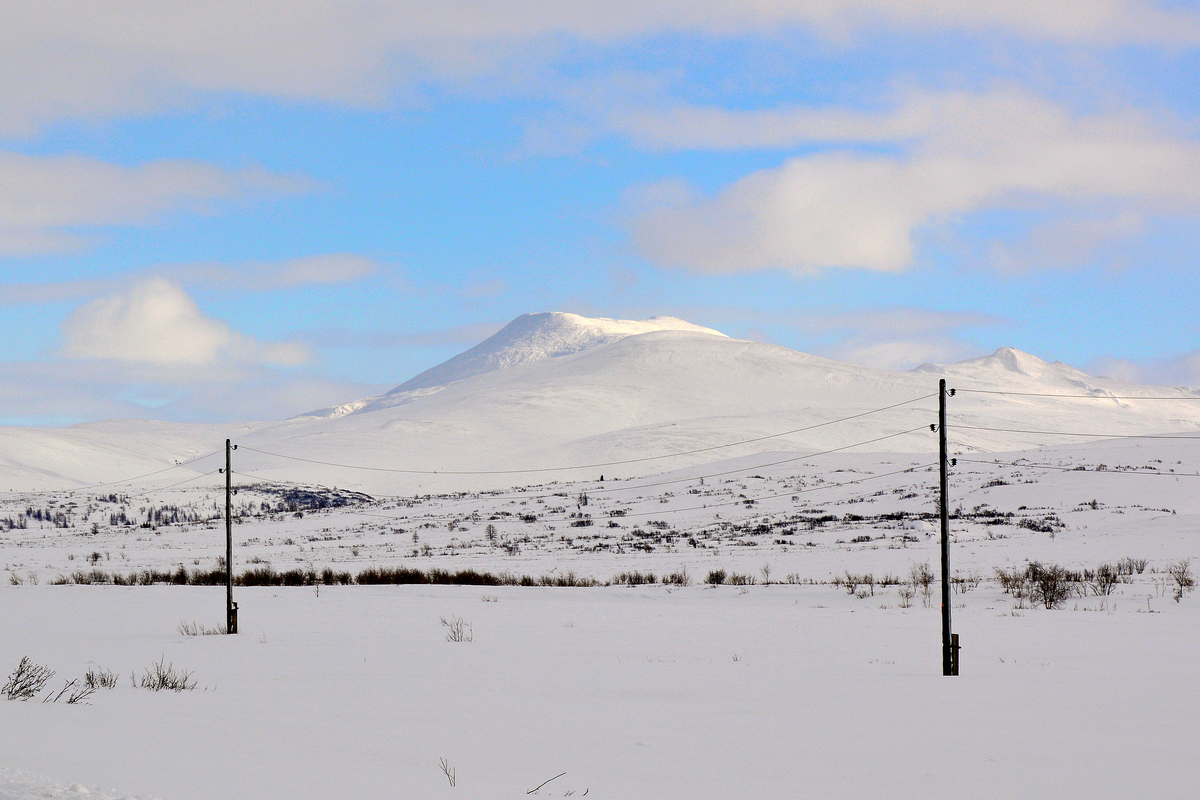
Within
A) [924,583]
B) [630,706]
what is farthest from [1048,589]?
[630,706]

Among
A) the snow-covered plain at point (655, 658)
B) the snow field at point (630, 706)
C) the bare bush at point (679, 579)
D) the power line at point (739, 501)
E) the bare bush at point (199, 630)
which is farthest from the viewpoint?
the power line at point (739, 501)

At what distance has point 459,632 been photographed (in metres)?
20.2

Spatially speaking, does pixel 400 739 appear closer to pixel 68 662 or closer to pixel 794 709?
pixel 794 709

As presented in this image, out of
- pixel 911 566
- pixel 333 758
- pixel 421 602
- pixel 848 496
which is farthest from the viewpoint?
pixel 848 496

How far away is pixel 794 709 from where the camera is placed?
485 inches

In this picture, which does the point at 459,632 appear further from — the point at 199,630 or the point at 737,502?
the point at 737,502

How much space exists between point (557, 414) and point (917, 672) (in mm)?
161048

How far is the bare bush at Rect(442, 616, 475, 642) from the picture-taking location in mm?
20203

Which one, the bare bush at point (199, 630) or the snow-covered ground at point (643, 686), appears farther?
the bare bush at point (199, 630)

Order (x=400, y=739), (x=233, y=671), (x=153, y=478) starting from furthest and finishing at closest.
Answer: (x=153, y=478) < (x=233, y=671) < (x=400, y=739)

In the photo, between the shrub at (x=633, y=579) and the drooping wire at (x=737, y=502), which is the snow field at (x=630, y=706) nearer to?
the shrub at (x=633, y=579)

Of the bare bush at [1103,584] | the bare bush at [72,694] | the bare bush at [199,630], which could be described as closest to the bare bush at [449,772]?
the bare bush at [72,694]

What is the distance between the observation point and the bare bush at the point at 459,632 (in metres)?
20.2

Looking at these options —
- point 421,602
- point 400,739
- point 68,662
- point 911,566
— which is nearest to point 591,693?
point 400,739
